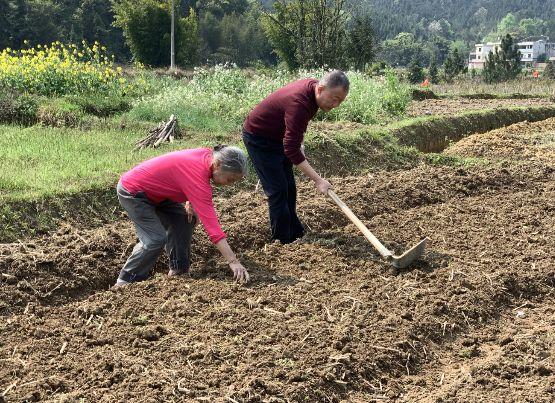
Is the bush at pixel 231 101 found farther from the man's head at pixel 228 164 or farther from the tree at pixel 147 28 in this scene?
the tree at pixel 147 28

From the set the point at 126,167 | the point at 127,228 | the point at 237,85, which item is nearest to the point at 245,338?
the point at 127,228

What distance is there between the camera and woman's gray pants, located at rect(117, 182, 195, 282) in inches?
190

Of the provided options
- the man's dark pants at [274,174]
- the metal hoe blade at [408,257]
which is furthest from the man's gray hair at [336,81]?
the metal hoe blade at [408,257]

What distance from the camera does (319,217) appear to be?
22.0ft

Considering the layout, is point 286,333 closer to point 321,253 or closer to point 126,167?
point 321,253

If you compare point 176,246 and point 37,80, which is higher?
point 37,80

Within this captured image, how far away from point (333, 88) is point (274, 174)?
3.39ft

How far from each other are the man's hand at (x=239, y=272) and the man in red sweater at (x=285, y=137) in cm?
99

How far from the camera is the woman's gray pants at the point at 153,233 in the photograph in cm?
482

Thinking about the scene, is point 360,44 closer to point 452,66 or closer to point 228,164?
point 452,66

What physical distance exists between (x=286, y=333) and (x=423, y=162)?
685 cm

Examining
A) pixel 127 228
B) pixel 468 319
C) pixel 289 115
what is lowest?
pixel 468 319

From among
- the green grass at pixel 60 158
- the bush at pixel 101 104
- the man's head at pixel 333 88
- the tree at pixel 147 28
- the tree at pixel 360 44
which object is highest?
the tree at pixel 147 28

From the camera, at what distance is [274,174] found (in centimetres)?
566
